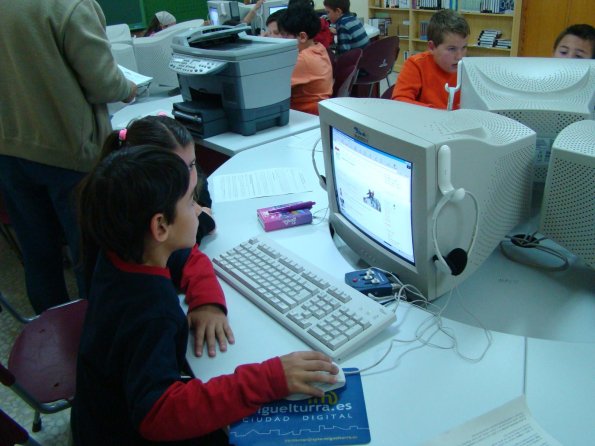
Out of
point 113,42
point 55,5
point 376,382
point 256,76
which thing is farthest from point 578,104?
point 113,42

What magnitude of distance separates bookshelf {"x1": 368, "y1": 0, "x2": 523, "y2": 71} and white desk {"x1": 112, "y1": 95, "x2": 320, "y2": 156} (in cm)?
312

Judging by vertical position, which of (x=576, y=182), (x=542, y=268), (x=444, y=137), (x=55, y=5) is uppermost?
(x=55, y=5)

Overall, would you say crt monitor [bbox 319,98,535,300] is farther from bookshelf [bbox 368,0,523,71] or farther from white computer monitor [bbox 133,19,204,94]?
bookshelf [bbox 368,0,523,71]

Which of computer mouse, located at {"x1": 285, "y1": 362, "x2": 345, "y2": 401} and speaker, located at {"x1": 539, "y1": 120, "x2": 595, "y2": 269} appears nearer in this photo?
computer mouse, located at {"x1": 285, "y1": 362, "x2": 345, "y2": 401}

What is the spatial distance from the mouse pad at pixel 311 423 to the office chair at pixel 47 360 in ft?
2.19

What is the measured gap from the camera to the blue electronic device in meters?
1.03

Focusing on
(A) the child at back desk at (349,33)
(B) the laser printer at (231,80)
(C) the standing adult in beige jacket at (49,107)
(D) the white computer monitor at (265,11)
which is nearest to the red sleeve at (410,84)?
(B) the laser printer at (231,80)

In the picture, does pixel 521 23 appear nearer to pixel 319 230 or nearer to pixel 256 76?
pixel 256 76

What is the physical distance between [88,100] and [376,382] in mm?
1458

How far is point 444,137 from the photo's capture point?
85cm

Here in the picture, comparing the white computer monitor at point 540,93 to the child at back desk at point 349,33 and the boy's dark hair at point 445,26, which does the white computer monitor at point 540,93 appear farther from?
the child at back desk at point 349,33

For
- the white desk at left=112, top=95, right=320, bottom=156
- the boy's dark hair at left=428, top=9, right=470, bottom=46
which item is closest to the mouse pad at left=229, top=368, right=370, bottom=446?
the white desk at left=112, top=95, right=320, bottom=156

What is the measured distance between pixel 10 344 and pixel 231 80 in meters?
1.42

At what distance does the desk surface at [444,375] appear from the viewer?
2.46ft
